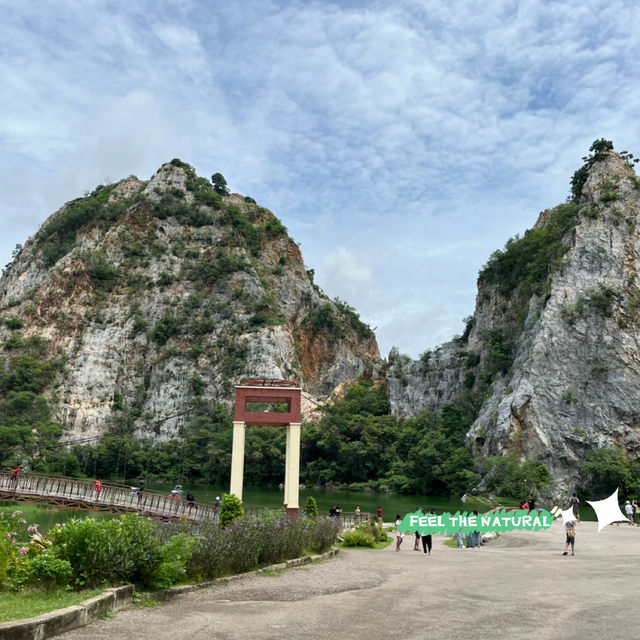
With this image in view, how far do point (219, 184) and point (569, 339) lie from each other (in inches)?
2898

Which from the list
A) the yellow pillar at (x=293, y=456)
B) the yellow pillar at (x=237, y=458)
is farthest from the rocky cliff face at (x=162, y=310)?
the yellow pillar at (x=237, y=458)

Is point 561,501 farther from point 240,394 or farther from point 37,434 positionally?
point 37,434

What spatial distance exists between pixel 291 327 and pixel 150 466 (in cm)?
3377

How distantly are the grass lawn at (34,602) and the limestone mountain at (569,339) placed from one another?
151 feet

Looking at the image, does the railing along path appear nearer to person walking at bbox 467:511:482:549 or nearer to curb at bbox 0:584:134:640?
person walking at bbox 467:511:482:549

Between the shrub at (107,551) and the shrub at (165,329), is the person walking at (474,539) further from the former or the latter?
the shrub at (165,329)

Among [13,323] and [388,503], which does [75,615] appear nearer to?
[388,503]

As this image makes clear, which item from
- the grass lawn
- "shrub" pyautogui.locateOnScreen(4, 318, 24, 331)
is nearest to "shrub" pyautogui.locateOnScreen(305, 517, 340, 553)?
the grass lawn

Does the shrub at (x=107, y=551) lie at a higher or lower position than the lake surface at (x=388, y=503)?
higher

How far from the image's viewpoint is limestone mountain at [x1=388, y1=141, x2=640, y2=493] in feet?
163

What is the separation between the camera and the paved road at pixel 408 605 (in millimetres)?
7676

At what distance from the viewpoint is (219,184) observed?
10875 cm

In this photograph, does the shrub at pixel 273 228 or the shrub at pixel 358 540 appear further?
the shrub at pixel 273 228

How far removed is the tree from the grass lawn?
339 ft
